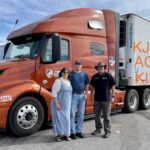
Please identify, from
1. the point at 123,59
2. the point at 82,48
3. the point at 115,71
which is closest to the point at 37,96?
the point at 82,48

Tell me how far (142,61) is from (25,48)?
14.8 feet

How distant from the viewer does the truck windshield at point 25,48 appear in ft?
25.5

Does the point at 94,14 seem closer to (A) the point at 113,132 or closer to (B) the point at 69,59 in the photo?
(B) the point at 69,59

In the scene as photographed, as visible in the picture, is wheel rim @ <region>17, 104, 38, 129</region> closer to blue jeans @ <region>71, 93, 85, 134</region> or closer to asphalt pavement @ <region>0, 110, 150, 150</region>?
asphalt pavement @ <region>0, 110, 150, 150</region>

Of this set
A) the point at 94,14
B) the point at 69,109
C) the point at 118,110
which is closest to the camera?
the point at 69,109

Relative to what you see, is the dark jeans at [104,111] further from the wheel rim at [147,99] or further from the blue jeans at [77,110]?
the wheel rim at [147,99]

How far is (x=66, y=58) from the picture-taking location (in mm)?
8133

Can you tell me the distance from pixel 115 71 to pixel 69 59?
208 centimetres

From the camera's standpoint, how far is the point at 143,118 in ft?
31.3

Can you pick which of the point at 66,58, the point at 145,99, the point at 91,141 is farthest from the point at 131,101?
the point at 91,141

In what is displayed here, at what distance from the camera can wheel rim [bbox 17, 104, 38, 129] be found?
23.0 feet

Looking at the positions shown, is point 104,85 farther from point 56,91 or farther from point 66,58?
point 66,58

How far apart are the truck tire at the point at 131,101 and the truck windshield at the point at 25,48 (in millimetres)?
4071

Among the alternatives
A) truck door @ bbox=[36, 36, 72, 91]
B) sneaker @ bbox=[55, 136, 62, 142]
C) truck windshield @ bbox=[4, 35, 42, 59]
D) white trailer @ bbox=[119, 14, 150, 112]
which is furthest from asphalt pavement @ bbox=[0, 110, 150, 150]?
white trailer @ bbox=[119, 14, 150, 112]
